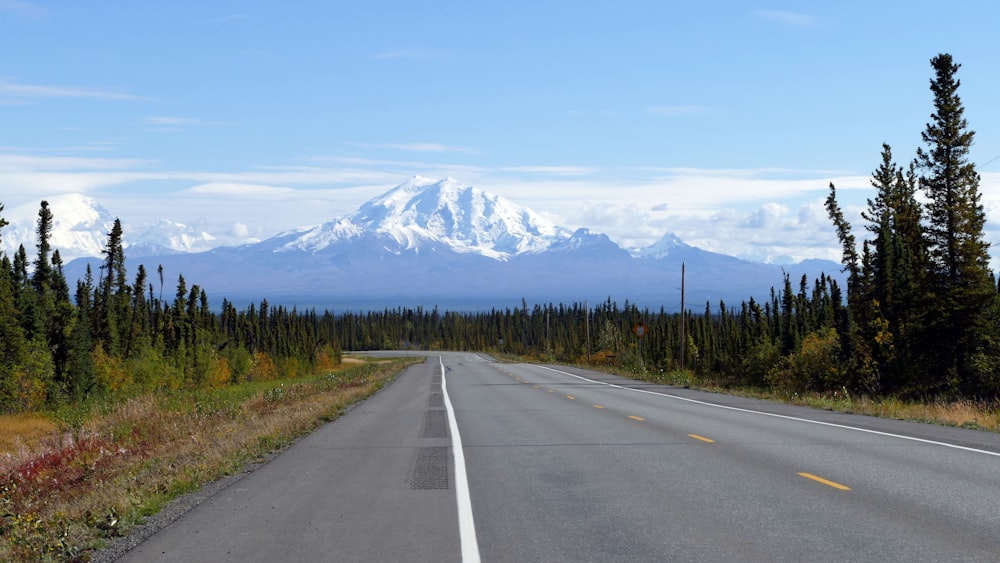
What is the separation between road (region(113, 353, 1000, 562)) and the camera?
7.14 meters

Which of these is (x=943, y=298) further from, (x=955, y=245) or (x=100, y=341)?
(x=100, y=341)

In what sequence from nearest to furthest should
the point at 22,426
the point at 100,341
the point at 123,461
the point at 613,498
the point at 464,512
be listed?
the point at 464,512 → the point at 613,498 → the point at 123,461 → the point at 22,426 → the point at 100,341

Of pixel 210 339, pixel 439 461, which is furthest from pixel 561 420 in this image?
pixel 210 339

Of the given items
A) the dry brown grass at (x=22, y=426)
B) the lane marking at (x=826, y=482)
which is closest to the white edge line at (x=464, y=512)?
the lane marking at (x=826, y=482)

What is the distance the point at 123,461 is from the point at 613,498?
10880mm

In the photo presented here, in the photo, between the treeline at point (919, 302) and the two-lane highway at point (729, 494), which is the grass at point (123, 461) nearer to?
the two-lane highway at point (729, 494)

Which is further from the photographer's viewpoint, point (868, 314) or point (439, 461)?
point (868, 314)

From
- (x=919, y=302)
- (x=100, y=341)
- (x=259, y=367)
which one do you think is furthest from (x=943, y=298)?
(x=259, y=367)

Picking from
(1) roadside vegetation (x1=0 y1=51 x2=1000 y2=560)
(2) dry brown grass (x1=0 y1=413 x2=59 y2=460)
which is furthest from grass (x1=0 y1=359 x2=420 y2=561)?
(2) dry brown grass (x1=0 y1=413 x2=59 y2=460)

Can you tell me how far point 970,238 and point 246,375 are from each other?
98.7 m

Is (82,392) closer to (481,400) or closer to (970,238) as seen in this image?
(481,400)

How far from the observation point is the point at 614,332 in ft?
411

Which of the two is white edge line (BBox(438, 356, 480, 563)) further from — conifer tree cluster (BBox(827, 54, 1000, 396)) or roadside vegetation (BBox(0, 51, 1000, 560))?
conifer tree cluster (BBox(827, 54, 1000, 396))

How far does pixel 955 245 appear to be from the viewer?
47188mm
